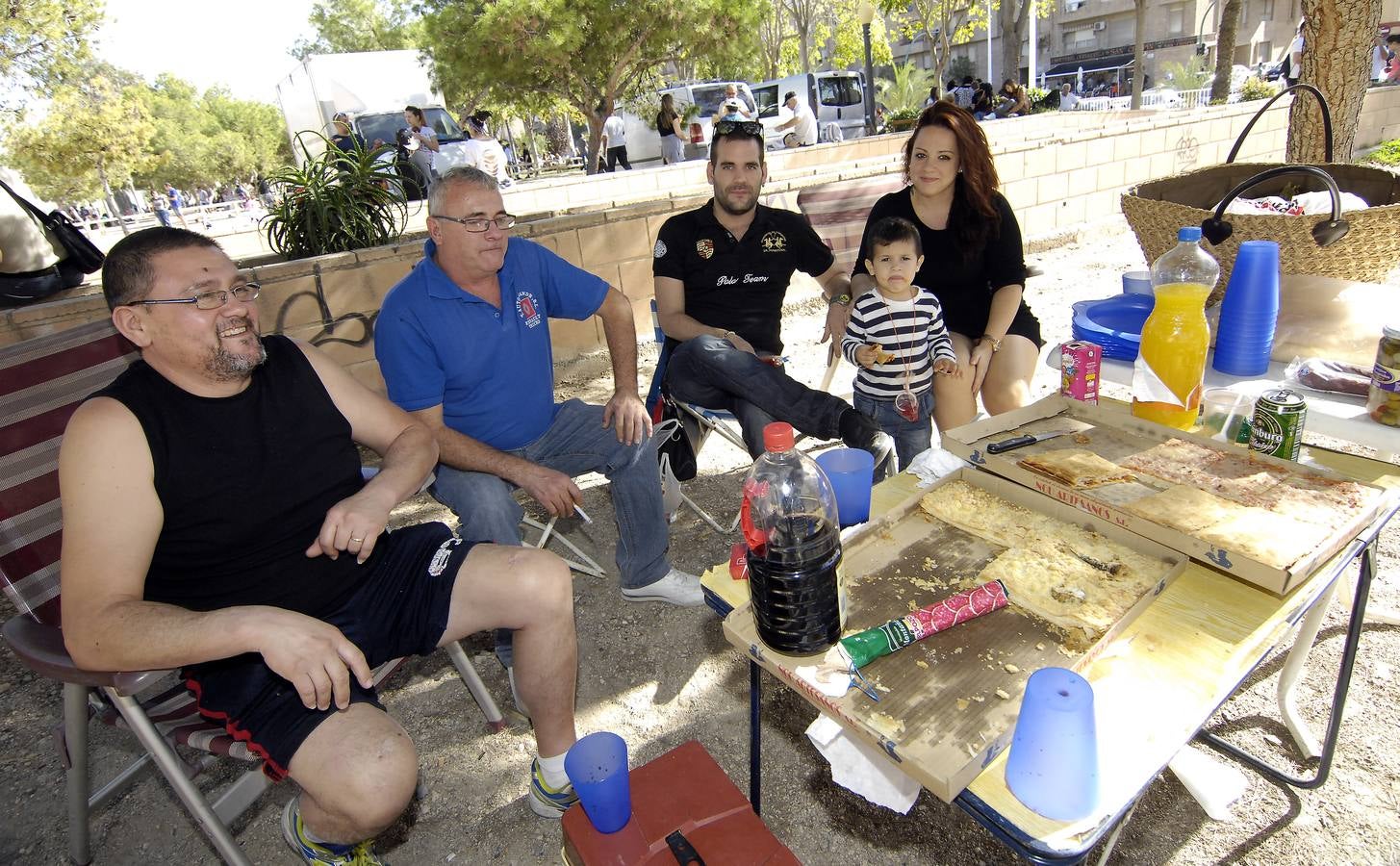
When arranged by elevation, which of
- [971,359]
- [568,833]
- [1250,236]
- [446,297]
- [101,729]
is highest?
[446,297]

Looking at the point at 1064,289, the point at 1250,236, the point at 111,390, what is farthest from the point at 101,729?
the point at 1064,289

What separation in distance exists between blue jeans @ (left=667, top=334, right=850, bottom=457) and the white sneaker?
582 millimetres

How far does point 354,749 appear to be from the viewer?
1.50 m

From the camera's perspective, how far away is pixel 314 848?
→ 1582 mm

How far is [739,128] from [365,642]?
7.94 feet

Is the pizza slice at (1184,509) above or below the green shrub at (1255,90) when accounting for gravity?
below

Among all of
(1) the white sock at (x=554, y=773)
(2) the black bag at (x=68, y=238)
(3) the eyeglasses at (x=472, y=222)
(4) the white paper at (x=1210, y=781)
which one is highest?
(2) the black bag at (x=68, y=238)

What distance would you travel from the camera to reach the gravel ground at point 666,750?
1718 mm

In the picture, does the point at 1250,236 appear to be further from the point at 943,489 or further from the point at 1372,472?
the point at 943,489

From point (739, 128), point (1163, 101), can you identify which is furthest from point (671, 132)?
point (1163, 101)

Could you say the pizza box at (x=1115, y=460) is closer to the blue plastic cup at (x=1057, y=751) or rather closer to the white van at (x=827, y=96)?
the blue plastic cup at (x=1057, y=751)

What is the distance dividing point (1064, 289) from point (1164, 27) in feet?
140

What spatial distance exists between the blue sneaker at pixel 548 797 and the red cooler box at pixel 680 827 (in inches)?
20.6

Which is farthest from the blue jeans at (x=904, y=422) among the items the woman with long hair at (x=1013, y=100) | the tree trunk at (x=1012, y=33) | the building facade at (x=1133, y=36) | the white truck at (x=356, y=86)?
the building facade at (x=1133, y=36)
